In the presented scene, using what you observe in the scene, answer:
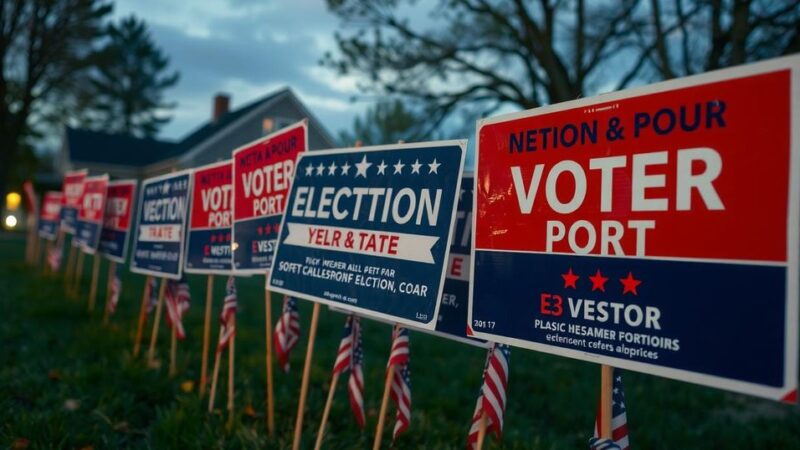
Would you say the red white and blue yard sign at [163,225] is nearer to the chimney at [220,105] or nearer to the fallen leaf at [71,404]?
the fallen leaf at [71,404]

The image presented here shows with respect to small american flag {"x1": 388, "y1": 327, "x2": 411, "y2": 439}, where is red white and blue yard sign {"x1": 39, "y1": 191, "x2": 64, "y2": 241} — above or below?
above

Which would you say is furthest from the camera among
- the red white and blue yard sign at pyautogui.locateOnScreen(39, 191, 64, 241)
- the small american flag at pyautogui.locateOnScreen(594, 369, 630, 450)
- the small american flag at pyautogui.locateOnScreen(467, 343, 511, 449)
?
the red white and blue yard sign at pyautogui.locateOnScreen(39, 191, 64, 241)

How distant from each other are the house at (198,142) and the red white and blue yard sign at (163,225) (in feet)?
60.4

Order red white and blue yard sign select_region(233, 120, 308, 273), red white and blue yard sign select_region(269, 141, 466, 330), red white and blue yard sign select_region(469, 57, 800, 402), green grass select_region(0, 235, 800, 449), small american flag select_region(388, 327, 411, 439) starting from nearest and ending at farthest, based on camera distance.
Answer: red white and blue yard sign select_region(469, 57, 800, 402), red white and blue yard sign select_region(269, 141, 466, 330), small american flag select_region(388, 327, 411, 439), green grass select_region(0, 235, 800, 449), red white and blue yard sign select_region(233, 120, 308, 273)

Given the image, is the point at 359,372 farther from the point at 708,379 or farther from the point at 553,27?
the point at 553,27

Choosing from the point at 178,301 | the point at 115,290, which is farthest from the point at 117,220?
the point at 178,301

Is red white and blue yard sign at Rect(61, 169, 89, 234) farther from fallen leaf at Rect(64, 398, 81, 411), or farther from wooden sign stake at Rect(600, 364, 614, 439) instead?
wooden sign stake at Rect(600, 364, 614, 439)

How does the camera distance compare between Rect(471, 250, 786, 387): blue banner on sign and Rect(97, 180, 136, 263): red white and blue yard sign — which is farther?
Rect(97, 180, 136, 263): red white and blue yard sign

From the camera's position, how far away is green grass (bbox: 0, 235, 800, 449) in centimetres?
424

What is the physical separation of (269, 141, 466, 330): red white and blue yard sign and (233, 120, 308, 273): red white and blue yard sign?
0.34 meters

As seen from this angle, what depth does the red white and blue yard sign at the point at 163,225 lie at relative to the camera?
6023 millimetres

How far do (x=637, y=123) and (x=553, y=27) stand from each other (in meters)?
11.4

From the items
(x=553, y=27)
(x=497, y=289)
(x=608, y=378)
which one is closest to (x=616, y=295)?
(x=608, y=378)

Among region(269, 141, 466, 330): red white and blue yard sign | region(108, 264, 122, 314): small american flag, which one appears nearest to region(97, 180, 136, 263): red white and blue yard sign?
region(108, 264, 122, 314): small american flag
